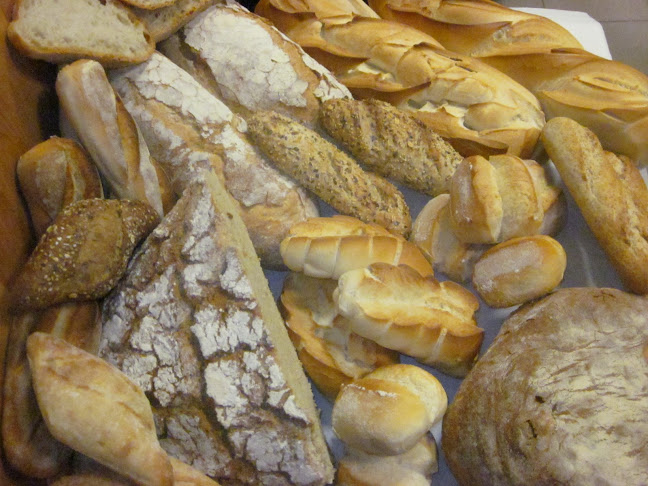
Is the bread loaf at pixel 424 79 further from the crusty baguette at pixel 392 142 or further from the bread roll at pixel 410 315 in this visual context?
the bread roll at pixel 410 315

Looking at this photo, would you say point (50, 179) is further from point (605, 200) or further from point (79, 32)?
point (605, 200)

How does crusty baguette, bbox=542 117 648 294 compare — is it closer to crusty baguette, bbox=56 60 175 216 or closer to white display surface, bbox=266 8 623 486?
white display surface, bbox=266 8 623 486

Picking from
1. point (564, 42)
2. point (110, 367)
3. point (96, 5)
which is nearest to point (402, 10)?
point (564, 42)

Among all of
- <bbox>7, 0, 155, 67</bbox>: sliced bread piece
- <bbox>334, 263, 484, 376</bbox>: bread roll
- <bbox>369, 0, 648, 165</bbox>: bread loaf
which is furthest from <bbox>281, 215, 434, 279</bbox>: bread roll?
<bbox>369, 0, 648, 165</bbox>: bread loaf

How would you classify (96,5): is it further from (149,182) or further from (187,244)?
(187,244)

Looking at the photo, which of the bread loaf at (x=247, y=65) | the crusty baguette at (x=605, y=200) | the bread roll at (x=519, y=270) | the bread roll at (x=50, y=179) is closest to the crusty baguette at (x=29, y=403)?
the bread roll at (x=50, y=179)

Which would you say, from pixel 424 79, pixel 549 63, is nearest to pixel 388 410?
pixel 424 79
